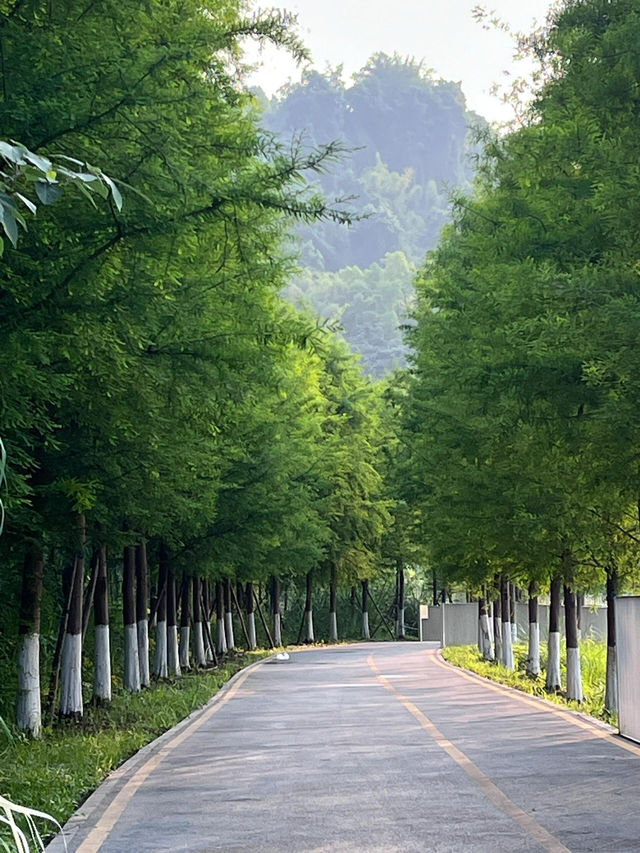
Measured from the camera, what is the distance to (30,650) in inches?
644

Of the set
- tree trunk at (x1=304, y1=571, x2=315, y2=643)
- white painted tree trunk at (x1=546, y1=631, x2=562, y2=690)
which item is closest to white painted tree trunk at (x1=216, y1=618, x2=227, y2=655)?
tree trunk at (x1=304, y1=571, x2=315, y2=643)

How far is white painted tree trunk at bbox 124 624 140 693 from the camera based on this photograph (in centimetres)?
2531

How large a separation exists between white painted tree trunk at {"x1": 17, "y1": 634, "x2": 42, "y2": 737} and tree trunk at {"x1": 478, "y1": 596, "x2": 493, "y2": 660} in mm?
29745

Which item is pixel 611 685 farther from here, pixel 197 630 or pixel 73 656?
pixel 197 630

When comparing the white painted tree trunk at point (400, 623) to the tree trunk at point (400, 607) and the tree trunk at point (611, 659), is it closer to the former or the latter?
the tree trunk at point (400, 607)

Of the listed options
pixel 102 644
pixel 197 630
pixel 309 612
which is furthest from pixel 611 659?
pixel 309 612

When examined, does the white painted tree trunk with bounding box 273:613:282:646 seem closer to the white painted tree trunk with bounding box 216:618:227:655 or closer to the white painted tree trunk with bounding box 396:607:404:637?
the white painted tree trunk with bounding box 216:618:227:655

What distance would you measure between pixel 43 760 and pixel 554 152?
30.7 ft

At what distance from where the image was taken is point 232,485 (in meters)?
26.5

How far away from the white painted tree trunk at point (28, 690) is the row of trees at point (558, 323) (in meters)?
6.70

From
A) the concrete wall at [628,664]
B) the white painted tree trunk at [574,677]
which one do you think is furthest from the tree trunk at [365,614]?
the concrete wall at [628,664]

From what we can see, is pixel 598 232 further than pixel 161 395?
Yes

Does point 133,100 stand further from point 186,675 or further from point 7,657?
point 186,675

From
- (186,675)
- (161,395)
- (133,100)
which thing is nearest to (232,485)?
(186,675)
